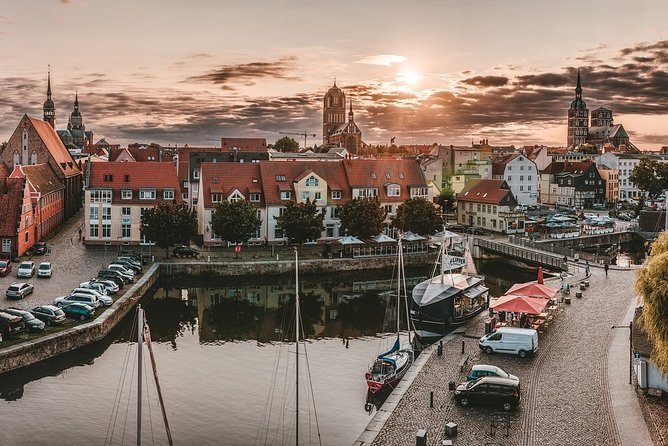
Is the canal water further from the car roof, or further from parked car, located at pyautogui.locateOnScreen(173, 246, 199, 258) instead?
parked car, located at pyautogui.locateOnScreen(173, 246, 199, 258)

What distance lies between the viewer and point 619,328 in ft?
119

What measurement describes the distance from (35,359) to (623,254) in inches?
2600

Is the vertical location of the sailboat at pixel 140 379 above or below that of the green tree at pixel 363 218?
below

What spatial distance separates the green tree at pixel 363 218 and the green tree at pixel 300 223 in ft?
10.4

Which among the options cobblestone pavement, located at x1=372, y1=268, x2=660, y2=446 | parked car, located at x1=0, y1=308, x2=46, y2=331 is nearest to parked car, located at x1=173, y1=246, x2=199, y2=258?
parked car, located at x1=0, y1=308, x2=46, y2=331

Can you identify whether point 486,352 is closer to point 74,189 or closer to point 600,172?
point 74,189

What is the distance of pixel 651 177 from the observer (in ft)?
356

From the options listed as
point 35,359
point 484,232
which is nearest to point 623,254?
point 484,232

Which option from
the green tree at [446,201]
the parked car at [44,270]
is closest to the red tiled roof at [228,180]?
the parked car at [44,270]

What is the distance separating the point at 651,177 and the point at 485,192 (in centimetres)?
4213

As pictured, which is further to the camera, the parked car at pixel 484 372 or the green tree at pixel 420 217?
the green tree at pixel 420 217

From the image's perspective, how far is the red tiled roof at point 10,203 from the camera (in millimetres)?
55875

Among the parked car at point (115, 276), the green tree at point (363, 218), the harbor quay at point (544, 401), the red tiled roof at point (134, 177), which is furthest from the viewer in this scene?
the red tiled roof at point (134, 177)

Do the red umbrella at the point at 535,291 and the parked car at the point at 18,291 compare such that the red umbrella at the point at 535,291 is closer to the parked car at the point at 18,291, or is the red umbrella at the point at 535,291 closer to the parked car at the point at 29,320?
the parked car at the point at 29,320
